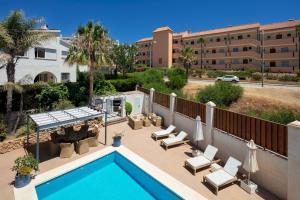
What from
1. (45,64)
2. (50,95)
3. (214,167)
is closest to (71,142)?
(214,167)

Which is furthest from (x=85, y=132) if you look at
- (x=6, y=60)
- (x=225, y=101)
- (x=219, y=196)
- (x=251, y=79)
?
(x=251, y=79)

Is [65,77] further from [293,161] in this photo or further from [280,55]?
[280,55]

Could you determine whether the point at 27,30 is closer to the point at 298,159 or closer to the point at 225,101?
the point at 298,159

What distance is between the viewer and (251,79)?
46938mm

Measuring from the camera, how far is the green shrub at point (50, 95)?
21938mm

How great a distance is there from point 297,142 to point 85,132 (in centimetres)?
1283

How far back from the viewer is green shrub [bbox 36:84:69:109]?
21.9 meters

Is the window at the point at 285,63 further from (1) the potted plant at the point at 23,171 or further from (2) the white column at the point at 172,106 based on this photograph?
(1) the potted plant at the point at 23,171

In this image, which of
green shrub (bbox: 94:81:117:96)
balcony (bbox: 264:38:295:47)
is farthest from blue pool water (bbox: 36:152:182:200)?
balcony (bbox: 264:38:295:47)

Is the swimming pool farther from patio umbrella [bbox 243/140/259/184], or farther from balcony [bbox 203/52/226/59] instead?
balcony [bbox 203/52/226/59]

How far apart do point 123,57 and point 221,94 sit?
75.7 feet

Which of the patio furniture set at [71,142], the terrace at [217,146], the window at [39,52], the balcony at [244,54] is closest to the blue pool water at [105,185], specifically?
the terrace at [217,146]

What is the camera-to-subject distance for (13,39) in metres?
17.5

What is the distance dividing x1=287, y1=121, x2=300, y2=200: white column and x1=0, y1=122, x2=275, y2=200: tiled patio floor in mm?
1209
